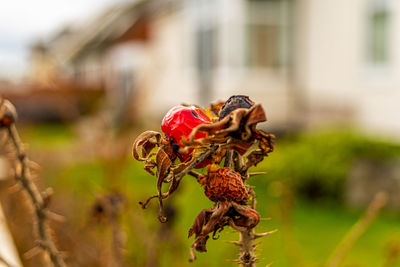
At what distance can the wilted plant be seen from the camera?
0.55 meters

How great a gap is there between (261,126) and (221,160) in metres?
6.80

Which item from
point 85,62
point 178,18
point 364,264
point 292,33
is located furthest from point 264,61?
point 85,62

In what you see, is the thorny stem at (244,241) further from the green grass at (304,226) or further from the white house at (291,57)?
the white house at (291,57)

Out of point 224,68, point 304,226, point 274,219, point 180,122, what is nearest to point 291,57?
point 224,68

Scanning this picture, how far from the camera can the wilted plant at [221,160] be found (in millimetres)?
546

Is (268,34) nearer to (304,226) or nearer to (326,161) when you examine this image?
(326,161)

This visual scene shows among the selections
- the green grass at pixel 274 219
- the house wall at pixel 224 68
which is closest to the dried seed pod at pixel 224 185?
the green grass at pixel 274 219

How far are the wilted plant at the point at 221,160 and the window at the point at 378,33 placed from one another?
9.78 m

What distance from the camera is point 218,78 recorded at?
11023 mm

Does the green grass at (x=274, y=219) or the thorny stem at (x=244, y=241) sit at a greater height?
the thorny stem at (x=244, y=241)

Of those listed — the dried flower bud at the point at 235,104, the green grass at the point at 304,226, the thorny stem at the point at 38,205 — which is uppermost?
the dried flower bud at the point at 235,104

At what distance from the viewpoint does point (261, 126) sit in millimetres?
7332

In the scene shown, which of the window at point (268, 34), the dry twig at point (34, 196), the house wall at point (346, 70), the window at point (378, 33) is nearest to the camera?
the dry twig at point (34, 196)

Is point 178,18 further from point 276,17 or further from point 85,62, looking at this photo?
point 85,62
